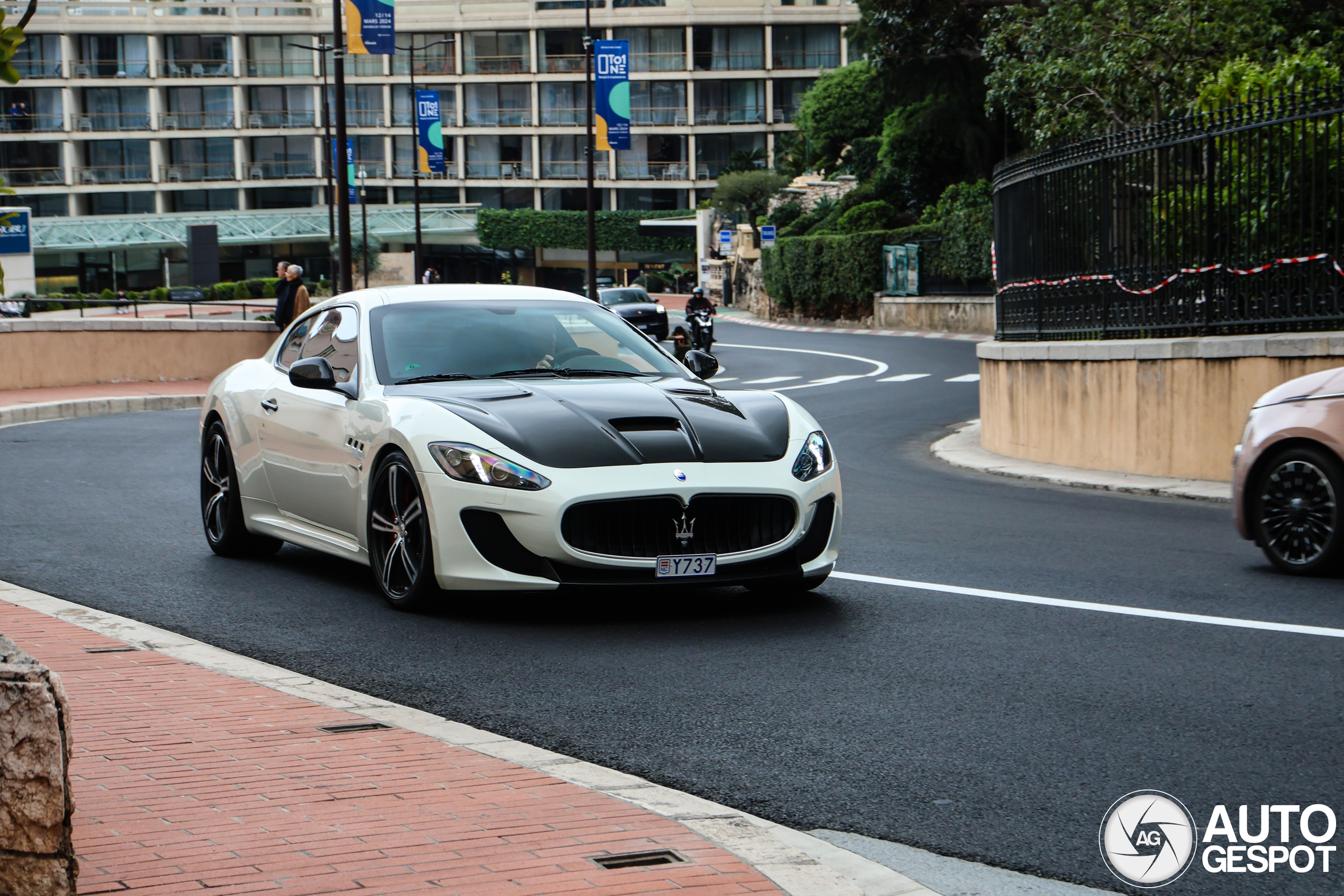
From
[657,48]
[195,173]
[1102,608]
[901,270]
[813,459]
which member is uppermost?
[657,48]

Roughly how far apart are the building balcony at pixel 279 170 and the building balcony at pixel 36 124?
420 inches

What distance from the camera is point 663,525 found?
691 cm

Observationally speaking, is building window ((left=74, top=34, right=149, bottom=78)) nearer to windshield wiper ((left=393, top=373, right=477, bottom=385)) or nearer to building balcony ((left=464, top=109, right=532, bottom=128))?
building balcony ((left=464, top=109, right=532, bottom=128))

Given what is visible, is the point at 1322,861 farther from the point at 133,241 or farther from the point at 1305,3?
the point at 133,241

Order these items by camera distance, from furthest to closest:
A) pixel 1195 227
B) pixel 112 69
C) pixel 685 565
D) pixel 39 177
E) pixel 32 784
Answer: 1. pixel 112 69
2. pixel 39 177
3. pixel 1195 227
4. pixel 685 565
5. pixel 32 784

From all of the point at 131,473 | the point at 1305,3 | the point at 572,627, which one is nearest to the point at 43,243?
the point at 1305,3

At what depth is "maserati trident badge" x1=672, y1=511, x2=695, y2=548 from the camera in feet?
22.6

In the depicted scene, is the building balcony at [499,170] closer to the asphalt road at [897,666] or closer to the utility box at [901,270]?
the utility box at [901,270]

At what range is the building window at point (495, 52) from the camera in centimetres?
9931

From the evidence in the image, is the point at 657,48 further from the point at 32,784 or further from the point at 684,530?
the point at 32,784

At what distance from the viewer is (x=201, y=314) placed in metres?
57.2

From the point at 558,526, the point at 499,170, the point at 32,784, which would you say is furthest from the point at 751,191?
the point at 32,784

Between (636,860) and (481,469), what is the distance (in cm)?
329

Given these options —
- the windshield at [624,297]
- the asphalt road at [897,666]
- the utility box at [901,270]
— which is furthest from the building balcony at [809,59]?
the asphalt road at [897,666]
